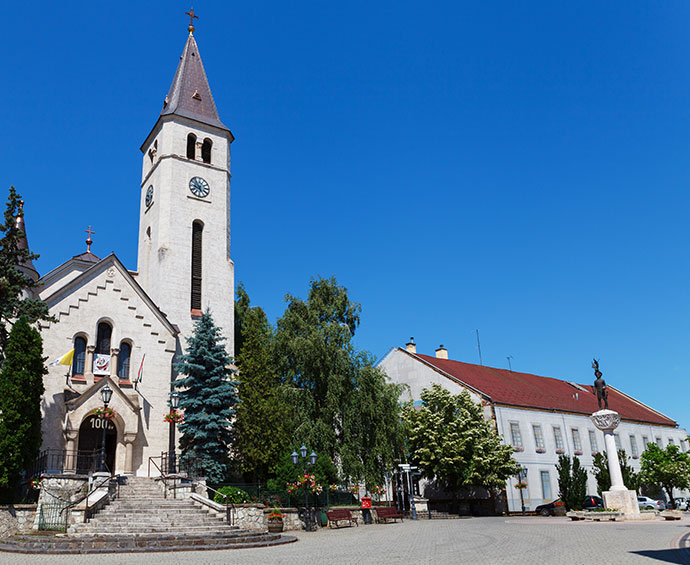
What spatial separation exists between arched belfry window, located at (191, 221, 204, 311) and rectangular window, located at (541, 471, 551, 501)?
24957 millimetres

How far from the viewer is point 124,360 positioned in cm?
2831

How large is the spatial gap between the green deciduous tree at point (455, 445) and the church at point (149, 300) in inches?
480

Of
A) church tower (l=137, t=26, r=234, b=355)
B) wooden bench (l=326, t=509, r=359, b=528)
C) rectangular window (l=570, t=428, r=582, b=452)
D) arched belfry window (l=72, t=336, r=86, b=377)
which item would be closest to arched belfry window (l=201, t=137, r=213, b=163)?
A: church tower (l=137, t=26, r=234, b=355)

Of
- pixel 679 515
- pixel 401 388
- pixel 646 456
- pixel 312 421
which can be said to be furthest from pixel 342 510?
pixel 646 456

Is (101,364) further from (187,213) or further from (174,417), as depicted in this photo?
(187,213)

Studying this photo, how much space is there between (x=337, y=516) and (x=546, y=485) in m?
20.1

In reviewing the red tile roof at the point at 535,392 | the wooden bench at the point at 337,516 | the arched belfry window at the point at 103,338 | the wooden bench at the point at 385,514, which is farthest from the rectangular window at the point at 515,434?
the arched belfry window at the point at 103,338

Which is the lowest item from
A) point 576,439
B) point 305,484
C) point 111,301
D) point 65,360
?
point 305,484

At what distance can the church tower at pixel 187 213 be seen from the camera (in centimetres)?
→ 3275

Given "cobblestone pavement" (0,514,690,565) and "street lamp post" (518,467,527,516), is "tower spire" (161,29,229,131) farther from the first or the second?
"street lamp post" (518,467,527,516)

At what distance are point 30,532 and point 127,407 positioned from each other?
8.15 metres

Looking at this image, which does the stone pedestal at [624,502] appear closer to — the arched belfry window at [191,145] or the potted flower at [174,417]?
the potted flower at [174,417]

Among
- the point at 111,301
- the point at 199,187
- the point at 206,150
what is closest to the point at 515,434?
the point at 199,187

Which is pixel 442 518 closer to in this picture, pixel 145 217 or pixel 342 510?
pixel 342 510
